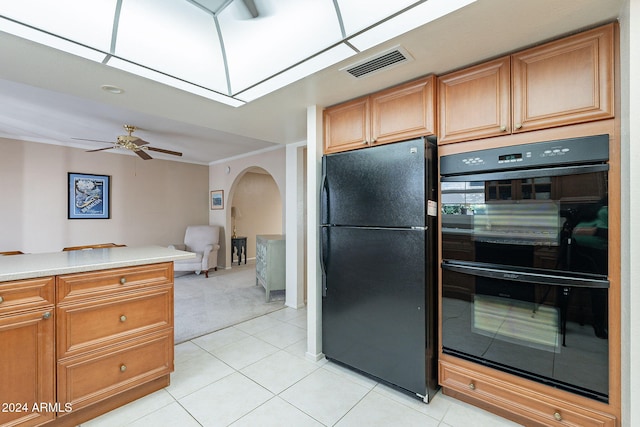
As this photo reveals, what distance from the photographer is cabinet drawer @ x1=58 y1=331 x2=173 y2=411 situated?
162cm

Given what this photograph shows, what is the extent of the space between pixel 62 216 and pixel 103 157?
1.23 meters

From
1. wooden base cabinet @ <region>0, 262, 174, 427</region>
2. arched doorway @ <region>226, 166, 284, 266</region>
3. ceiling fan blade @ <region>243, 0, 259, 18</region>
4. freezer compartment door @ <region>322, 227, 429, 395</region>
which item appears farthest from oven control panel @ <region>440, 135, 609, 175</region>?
arched doorway @ <region>226, 166, 284, 266</region>

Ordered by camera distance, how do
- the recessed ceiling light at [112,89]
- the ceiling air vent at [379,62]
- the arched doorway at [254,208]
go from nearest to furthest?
the ceiling air vent at [379,62] < the recessed ceiling light at [112,89] < the arched doorway at [254,208]

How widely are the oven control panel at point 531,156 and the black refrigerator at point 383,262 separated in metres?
0.16

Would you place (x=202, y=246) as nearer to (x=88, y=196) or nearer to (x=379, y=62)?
(x=88, y=196)

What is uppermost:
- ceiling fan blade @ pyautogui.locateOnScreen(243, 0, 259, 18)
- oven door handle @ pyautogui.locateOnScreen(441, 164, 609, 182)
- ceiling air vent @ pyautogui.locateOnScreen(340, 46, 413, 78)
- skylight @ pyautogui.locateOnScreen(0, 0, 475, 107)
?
ceiling fan blade @ pyautogui.locateOnScreen(243, 0, 259, 18)

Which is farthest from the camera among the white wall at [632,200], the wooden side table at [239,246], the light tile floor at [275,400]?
the wooden side table at [239,246]

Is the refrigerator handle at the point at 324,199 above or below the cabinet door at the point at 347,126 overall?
below

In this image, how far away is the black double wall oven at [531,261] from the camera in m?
1.39

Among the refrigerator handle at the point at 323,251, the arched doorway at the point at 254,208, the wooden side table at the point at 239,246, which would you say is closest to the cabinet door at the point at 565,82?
the refrigerator handle at the point at 323,251

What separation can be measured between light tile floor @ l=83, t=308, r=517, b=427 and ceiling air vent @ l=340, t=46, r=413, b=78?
7.03 feet

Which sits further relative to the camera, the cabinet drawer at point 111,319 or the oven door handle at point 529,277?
the cabinet drawer at point 111,319

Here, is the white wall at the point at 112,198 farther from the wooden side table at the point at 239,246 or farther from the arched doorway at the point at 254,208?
the wooden side table at the point at 239,246

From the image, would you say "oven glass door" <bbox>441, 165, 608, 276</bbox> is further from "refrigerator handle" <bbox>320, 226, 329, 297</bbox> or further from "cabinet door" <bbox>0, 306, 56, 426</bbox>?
"cabinet door" <bbox>0, 306, 56, 426</bbox>
